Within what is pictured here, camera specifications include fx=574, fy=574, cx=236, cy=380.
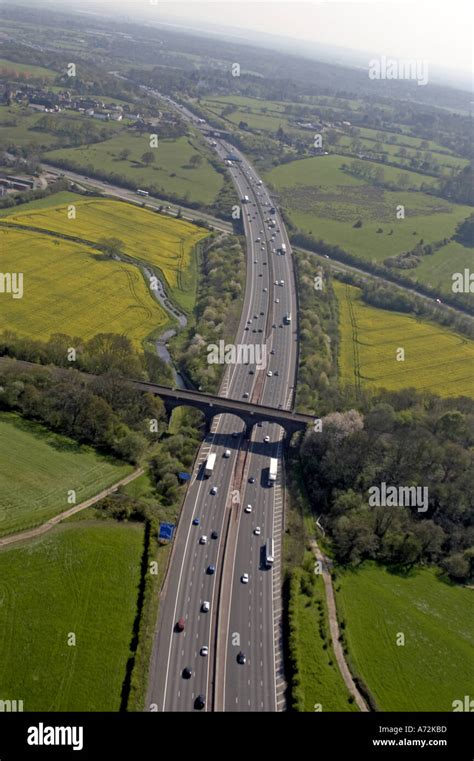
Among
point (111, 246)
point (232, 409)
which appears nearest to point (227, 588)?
point (232, 409)

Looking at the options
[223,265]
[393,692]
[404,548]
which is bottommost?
[393,692]

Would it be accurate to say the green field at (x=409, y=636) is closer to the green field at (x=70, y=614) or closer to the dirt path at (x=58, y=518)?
the green field at (x=70, y=614)

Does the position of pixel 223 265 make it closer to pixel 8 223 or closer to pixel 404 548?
pixel 8 223

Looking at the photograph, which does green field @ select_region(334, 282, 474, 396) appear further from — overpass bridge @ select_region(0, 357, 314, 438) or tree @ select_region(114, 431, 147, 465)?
tree @ select_region(114, 431, 147, 465)

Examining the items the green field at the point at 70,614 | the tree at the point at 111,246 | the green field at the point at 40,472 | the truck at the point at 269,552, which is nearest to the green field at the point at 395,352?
the truck at the point at 269,552

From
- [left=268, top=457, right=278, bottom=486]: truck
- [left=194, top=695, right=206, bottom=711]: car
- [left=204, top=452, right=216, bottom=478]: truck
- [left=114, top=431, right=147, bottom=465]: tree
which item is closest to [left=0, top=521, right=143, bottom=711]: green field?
[left=194, top=695, right=206, bottom=711]: car

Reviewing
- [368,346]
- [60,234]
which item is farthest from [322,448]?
[60,234]

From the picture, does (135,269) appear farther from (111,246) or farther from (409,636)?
(409,636)

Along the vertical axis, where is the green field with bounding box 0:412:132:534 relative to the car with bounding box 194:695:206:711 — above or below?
above

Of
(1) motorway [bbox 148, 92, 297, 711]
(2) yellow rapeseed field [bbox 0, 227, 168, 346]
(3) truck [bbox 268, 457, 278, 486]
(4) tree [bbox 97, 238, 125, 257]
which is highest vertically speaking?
(4) tree [bbox 97, 238, 125, 257]
